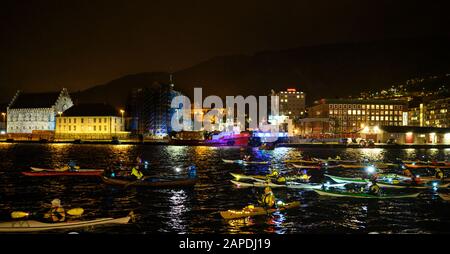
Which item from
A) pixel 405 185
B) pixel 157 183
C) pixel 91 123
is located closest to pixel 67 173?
pixel 157 183

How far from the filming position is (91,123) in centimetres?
17050

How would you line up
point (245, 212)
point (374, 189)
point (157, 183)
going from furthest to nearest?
point (157, 183)
point (374, 189)
point (245, 212)

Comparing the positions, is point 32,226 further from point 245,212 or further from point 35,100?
point 35,100

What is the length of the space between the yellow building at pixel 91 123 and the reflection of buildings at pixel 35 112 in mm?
8562

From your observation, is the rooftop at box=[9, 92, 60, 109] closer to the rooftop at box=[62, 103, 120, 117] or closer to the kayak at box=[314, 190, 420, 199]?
the rooftop at box=[62, 103, 120, 117]

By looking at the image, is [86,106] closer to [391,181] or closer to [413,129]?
[413,129]

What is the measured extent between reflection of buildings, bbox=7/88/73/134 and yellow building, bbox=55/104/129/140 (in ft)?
28.1

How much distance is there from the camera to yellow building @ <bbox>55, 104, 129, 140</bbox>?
169625 millimetres

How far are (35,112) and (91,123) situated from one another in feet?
96.9

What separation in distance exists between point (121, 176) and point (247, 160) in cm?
3272

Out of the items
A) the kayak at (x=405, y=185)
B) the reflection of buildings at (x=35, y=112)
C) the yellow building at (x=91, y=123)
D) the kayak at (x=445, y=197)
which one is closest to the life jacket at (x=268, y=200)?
the kayak at (x=445, y=197)

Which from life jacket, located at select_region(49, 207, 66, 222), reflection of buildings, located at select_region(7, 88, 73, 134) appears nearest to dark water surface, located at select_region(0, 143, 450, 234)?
life jacket, located at select_region(49, 207, 66, 222)

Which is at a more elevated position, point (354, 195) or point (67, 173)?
point (67, 173)
